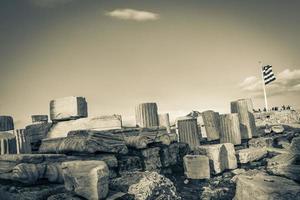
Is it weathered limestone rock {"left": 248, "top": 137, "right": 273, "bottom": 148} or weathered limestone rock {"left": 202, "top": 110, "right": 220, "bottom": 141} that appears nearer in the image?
weathered limestone rock {"left": 202, "top": 110, "right": 220, "bottom": 141}

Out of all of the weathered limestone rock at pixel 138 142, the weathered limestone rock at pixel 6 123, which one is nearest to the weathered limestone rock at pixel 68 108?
the weathered limestone rock at pixel 6 123

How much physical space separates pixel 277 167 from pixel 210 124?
282 cm

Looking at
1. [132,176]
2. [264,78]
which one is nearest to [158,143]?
[132,176]

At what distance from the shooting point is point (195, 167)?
213 inches

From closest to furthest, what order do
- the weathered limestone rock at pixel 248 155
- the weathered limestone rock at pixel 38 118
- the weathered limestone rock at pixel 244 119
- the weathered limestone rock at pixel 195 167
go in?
the weathered limestone rock at pixel 195 167 < the weathered limestone rock at pixel 248 155 < the weathered limestone rock at pixel 38 118 < the weathered limestone rock at pixel 244 119

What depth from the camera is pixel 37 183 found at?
355cm

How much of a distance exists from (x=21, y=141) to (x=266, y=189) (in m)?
3.93

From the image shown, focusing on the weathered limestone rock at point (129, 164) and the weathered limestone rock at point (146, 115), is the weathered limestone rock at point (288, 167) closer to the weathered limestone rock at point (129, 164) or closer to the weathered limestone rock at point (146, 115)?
the weathered limestone rock at point (129, 164)

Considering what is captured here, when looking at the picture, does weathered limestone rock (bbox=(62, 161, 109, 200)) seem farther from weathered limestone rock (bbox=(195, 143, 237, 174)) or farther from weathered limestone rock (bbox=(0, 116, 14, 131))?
weathered limestone rock (bbox=(0, 116, 14, 131))

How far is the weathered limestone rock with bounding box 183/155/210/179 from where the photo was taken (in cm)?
538

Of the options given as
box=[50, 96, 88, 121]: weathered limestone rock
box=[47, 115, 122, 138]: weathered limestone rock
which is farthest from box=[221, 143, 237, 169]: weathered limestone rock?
box=[50, 96, 88, 121]: weathered limestone rock

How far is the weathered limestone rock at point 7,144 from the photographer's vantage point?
449 centimetres

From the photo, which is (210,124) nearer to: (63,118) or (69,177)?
(63,118)

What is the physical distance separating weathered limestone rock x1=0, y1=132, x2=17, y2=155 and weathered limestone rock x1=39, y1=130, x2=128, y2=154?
0.51 m
